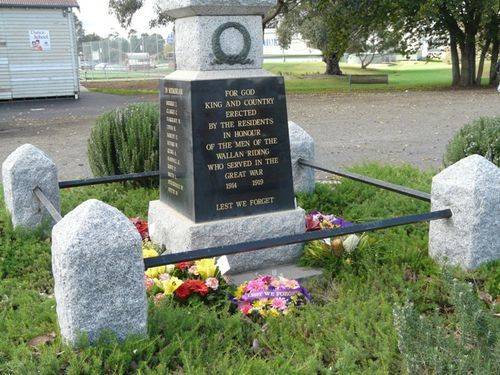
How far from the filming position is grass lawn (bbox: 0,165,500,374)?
2998mm

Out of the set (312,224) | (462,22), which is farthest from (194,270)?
(462,22)

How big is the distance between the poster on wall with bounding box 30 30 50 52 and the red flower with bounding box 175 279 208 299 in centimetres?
2187

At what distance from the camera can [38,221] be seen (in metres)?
5.72

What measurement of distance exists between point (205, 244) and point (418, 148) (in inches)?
305

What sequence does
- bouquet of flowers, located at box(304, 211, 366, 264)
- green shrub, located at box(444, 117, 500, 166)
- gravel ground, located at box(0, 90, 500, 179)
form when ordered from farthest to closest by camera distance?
gravel ground, located at box(0, 90, 500, 179), green shrub, located at box(444, 117, 500, 166), bouquet of flowers, located at box(304, 211, 366, 264)

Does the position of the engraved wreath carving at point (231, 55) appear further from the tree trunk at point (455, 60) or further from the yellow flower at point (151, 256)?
the tree trunk at point (455, 60)

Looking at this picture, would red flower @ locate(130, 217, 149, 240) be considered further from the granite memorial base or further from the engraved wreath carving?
the engraved wreath carving

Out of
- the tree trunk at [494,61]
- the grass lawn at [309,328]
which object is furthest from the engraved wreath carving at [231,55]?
the tree trunk at [494,61]

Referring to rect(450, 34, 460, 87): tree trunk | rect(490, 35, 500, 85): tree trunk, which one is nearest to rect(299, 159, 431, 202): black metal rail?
rect(450, 34, 460, 87): tree trunk

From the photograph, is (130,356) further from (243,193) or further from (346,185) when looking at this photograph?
(346,185)

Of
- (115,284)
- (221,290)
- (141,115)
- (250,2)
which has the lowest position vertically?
(221,290)

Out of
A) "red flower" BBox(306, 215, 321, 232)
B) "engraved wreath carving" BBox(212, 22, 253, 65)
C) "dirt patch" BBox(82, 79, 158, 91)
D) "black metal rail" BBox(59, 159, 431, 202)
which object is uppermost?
"engraved wreath carving" BBox(212, 22, 253, 65)

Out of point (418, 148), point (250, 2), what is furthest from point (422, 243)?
point (418, 148)

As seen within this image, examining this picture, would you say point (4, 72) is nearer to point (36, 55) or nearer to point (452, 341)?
point (36, 55)
